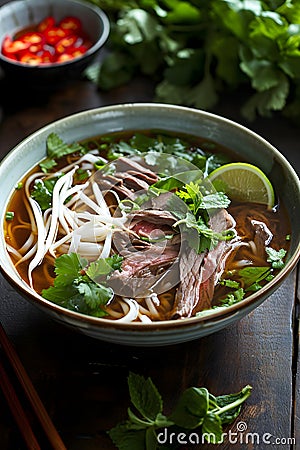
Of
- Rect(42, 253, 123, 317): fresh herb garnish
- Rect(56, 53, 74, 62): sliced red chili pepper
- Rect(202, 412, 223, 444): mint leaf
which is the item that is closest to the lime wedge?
Rect(42, 253, 123, 317): fresh herb garnish

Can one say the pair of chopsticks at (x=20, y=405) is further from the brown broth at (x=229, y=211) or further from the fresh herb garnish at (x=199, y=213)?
the fresh herb garnish at (x=199, y=213)

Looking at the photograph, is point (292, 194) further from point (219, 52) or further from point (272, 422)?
point (219, 52)

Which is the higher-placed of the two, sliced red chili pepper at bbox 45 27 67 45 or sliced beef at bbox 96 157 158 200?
sliced red chili pepper at bbox 45 27 67 45

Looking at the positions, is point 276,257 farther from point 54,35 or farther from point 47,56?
point 54,35

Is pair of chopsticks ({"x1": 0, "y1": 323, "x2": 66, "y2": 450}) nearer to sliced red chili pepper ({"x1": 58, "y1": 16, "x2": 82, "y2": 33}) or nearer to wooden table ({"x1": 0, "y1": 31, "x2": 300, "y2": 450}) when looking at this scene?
wooden table ({"x1": 0, "y1": 31, "x2": 300, "y2": 450})

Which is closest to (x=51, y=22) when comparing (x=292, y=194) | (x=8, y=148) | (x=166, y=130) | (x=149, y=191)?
(x=8, y=148)

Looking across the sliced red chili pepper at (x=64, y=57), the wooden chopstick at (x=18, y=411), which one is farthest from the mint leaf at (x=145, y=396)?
the sliced red chili pepper at (x=64, y=57)

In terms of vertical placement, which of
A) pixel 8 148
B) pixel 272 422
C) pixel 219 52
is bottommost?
Result: pixel 272 422
